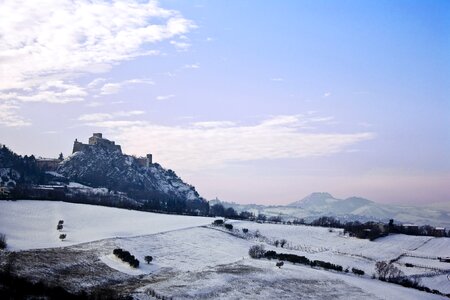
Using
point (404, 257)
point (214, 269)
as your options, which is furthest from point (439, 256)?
point (214, 269)

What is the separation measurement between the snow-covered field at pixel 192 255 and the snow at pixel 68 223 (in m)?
0.18

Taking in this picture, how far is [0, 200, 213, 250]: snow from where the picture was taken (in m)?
79.1

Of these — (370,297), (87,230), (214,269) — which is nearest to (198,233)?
(87,230)

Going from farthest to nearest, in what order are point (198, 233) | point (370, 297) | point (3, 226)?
point (198, 233) → point (3, 226) → point (370, 297)

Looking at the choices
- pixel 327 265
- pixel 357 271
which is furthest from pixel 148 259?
pixel 357 271

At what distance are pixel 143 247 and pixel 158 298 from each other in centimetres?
3337

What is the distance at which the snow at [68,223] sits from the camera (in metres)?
79.1

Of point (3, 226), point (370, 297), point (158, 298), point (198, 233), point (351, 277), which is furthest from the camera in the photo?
point (198, 233)

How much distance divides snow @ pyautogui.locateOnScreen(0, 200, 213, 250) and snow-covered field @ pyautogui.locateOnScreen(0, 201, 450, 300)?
0.58 ft

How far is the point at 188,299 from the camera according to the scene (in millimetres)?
46688

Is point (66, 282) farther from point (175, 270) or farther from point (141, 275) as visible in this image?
point (175, 270)

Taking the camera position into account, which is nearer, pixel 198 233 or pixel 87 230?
pixel 87 230

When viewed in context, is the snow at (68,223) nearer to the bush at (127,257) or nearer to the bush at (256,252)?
the bush at (127,257)

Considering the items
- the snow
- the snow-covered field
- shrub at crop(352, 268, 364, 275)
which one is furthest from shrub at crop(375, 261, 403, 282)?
the snow
